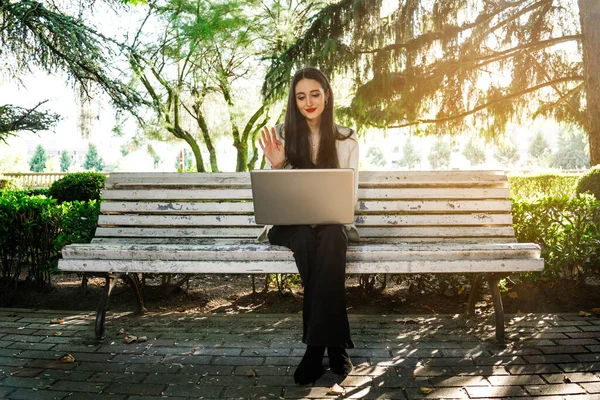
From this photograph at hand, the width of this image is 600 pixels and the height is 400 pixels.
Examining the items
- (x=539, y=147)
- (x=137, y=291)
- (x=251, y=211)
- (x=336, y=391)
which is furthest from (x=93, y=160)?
(x=336, y=391)

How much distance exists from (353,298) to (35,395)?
2.41 meters

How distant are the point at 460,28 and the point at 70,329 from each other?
685 cm

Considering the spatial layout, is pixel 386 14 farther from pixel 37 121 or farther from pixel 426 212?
pixel 37 121

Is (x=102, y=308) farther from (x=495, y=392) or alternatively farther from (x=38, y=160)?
(x=38, y=160)

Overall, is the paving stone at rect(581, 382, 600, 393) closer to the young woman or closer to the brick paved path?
the brick paved path

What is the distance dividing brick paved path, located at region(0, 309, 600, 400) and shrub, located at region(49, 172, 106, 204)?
6.89 m

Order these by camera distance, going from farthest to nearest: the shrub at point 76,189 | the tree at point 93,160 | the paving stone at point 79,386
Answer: the tree at point 93,160 → the shrub at point 76,189 → the paving stone at point 79,386

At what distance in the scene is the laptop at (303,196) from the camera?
2.55 metres

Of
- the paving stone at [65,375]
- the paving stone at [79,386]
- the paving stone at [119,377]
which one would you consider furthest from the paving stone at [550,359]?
the paving stone at [65,375]

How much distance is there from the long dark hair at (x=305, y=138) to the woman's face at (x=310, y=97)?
0.11 ft

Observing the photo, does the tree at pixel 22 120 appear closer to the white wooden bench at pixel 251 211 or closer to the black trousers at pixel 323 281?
the white wooden bench at pixel 251 211

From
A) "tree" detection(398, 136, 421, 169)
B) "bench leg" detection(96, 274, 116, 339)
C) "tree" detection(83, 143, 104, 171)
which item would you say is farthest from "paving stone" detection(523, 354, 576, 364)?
"tree" detection(398, 136, 421, 169)

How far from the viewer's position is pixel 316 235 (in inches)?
112

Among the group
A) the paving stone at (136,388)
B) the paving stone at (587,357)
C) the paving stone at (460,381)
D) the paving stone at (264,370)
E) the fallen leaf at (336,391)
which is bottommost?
the paving stone at (587,357)
